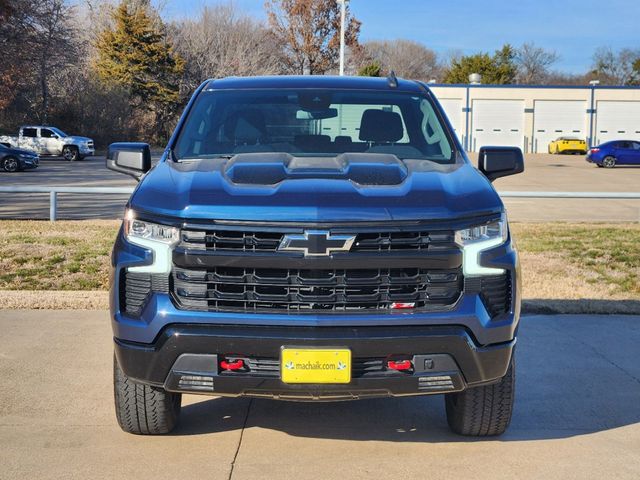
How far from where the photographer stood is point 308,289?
12.7ft

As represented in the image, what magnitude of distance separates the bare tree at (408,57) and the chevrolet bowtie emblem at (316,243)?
105131 millimetres

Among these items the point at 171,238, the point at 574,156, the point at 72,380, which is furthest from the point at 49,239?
the point at 574,156

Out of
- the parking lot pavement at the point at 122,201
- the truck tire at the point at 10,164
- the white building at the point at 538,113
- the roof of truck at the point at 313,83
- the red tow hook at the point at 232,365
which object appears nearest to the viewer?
the red tow hook at the point at 232,365

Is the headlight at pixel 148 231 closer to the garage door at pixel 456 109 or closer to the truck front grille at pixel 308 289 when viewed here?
the truck front grille at pixel 308 289

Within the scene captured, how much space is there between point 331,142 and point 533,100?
60472 millimetres

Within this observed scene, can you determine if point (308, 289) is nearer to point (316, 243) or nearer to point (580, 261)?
point (316, 243)

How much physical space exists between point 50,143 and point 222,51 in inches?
1170

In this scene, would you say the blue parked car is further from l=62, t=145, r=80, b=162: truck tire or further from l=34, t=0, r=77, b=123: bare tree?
l=34, t=0, r=77, b=123: bare tree

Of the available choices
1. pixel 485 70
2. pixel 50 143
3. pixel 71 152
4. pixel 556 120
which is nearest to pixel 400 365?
pixel 71 152

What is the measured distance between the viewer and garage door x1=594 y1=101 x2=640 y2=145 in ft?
205

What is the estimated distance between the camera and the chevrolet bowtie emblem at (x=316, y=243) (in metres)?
3.82

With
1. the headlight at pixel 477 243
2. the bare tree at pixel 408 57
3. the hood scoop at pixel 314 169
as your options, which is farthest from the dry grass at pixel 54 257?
the bare tree at pixel 408 57

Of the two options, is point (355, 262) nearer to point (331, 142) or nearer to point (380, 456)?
point (380, 456)

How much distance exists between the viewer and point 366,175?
4.26 m
